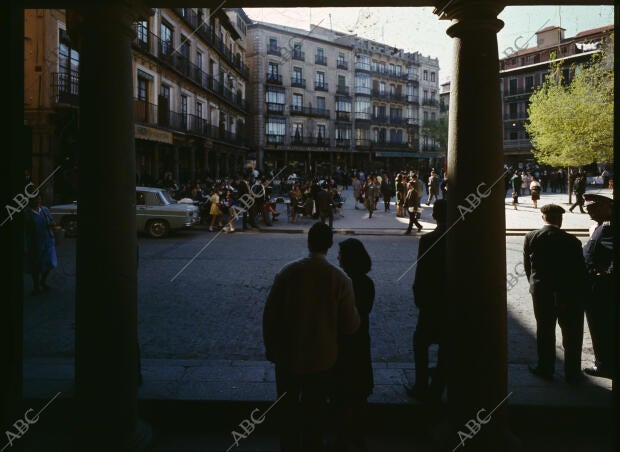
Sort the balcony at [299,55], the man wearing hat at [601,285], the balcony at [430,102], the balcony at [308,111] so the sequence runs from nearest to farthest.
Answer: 1. the man wearing hat at [601,285]
2. the balcony at [299,55]
3. the balcony at [308,111]
4. the balcony at [430,102]

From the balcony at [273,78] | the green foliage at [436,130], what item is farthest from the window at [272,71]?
the green foliage at [436,130]

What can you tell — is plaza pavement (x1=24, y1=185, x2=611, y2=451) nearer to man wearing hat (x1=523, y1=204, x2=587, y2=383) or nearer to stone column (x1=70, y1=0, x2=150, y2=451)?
man wearing hat (x1=523, y1=204, x2=587, y2=383)

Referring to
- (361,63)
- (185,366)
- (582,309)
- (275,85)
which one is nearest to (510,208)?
(582,309)

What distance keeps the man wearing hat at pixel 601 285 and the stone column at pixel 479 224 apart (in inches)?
68.9

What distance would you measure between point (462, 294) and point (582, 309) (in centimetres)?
178

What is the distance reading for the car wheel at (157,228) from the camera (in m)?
14.6

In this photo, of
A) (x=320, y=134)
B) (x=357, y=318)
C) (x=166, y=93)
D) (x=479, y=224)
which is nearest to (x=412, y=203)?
(x=479, y=224)

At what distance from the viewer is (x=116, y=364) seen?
3367mm

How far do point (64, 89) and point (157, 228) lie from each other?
7.27 m

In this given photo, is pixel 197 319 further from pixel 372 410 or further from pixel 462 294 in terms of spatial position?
pixel 462 294

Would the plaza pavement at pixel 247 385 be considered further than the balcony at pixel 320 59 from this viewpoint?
No

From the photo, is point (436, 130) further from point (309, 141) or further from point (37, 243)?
point (37, 243)

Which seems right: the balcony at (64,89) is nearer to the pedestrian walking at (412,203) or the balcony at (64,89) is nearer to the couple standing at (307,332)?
the pedestrian walking at (412,203)

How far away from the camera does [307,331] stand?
2986 millimetres
